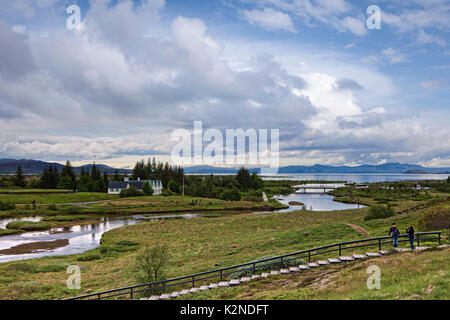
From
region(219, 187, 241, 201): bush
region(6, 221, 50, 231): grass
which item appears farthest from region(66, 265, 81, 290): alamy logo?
region(219, 187, 241, 201): bush

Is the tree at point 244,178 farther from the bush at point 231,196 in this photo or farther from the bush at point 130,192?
the bush at point 130,192

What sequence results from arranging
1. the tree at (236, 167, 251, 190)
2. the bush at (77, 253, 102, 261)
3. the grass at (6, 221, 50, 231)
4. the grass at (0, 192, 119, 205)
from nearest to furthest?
the bush at (77, 253, 102, 261) < the grass at (6, 221, 50, 231) < the grass at (0, 192, 119, 205) < the tree at (236, 167, 251, 190)

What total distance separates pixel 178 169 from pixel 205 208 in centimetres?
7580

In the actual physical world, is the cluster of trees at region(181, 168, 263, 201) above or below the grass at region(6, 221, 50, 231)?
above

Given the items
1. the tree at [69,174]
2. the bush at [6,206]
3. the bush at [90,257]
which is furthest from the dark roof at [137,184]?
the bush at [90,257]

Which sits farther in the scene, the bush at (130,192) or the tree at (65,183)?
the tree at (65,183)

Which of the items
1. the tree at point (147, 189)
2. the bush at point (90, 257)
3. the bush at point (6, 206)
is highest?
the tree at point (147, 189)

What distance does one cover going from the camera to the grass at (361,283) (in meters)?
12.4

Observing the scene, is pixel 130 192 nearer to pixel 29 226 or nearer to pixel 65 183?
pixel 65 183

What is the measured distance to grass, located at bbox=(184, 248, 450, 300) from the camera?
12420 millimetres

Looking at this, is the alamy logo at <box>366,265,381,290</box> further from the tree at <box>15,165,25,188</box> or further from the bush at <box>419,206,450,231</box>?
the tree at <box>15,165,25,188</box>

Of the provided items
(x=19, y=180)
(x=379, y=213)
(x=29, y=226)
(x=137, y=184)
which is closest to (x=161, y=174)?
(x=137, y=184)
